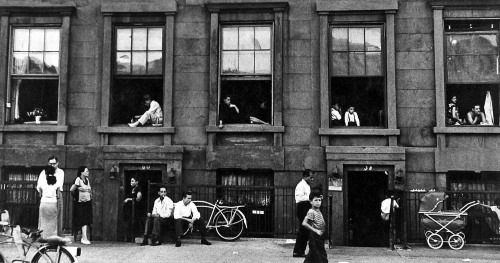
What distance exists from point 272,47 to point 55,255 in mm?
7994

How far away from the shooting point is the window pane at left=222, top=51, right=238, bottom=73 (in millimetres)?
14438

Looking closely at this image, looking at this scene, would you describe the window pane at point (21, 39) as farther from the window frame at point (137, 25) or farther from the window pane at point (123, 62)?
the window pane at point (123, 62)

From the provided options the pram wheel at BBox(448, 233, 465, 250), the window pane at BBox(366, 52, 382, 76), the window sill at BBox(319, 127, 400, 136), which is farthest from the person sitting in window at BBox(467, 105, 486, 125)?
the pram wheel at BBox(448, 233, 465, 250)

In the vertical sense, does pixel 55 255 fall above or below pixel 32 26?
below

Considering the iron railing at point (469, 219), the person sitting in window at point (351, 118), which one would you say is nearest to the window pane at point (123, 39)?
the person sitting in window at point (351, 118)

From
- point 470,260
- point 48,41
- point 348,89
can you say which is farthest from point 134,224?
point 470,260

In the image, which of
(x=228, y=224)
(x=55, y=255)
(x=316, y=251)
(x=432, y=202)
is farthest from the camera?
(x=228, y=224)

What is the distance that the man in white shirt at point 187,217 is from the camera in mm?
12500

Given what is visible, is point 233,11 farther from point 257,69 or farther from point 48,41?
point 48,41

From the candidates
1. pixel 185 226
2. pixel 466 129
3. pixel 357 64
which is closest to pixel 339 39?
pixel 357 64

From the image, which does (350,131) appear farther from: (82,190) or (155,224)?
(82,190)

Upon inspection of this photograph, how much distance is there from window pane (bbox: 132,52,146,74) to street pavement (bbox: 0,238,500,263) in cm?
481

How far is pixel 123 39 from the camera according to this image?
14.7 metres

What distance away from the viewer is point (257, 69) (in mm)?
14398
